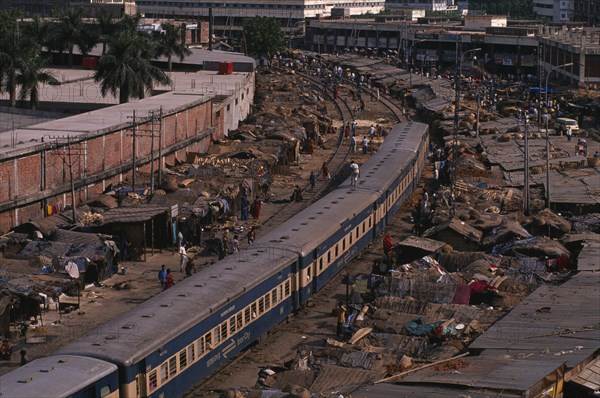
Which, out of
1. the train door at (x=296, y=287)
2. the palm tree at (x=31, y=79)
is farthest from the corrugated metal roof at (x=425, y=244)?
the palm tree at (x=31, y=79)

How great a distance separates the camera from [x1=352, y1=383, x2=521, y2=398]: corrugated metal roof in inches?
817

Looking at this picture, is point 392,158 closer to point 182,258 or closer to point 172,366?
point 182,258

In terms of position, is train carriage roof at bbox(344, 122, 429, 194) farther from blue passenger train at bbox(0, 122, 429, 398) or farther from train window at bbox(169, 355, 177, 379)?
train window at bbox(169, 355, 177, 379)

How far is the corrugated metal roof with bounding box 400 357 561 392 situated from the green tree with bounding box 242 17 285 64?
328 feet

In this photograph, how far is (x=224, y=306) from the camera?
85.7ft

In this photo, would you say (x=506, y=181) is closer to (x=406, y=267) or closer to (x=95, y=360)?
(x=406, y=267)

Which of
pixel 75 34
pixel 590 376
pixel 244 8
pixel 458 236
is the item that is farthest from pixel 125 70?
pixel 244 8

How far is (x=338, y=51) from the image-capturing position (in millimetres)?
153000

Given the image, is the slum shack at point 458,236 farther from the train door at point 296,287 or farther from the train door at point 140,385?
the train door at point 140,385

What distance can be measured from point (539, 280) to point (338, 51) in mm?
123163

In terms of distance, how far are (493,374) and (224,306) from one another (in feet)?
21.0

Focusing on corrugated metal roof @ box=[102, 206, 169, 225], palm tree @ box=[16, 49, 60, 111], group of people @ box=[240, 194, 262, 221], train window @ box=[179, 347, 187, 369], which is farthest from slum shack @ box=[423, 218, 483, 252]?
palm tree @ box=[16, 49, 60, 111]

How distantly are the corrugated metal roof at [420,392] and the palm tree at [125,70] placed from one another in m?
43.3

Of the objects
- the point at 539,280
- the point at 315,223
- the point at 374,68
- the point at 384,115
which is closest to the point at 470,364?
the point at 539,280
